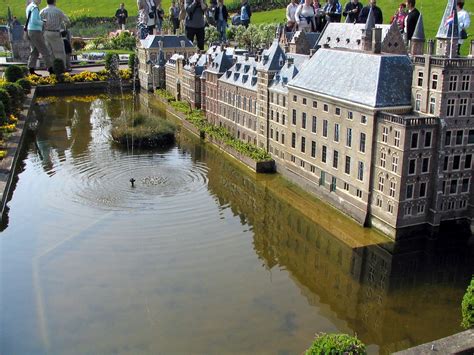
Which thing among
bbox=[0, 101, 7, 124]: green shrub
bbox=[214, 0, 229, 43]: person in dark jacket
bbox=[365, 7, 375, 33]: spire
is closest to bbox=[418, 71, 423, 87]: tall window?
bbox=[365, 7, 375, 33]: spire

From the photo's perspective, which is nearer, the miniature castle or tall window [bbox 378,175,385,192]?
the miniature castle

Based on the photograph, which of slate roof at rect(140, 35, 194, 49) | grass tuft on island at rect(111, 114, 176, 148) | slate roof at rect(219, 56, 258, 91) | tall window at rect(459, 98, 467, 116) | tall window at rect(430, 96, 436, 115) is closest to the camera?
tall window at rect(430, 96, 436, 115)

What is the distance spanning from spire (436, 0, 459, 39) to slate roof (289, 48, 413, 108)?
12.5ft

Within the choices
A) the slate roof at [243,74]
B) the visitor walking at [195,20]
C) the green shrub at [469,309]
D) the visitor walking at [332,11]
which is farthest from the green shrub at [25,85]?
the green shrub at [469,309]

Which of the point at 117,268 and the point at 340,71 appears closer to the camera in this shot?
the point at 117,268

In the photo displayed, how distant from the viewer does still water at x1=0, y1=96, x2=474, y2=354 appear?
31250 mm

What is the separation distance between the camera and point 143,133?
6800 cm

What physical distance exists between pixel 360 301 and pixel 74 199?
2745 centimetres

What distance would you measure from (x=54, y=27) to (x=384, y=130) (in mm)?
87237

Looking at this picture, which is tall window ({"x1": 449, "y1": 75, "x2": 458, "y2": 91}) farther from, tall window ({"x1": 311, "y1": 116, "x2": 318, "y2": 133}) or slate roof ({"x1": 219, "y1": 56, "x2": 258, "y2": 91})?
slate roof ({"x1": 219, "y1": 56, "x2": 258, "y2": 91})

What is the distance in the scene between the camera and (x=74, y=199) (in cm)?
4962

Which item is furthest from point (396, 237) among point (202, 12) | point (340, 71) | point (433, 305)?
point (202, 12)

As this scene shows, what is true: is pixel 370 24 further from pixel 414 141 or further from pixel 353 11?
pixel 353 11

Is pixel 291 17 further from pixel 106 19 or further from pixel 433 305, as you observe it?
pixel 106 19
